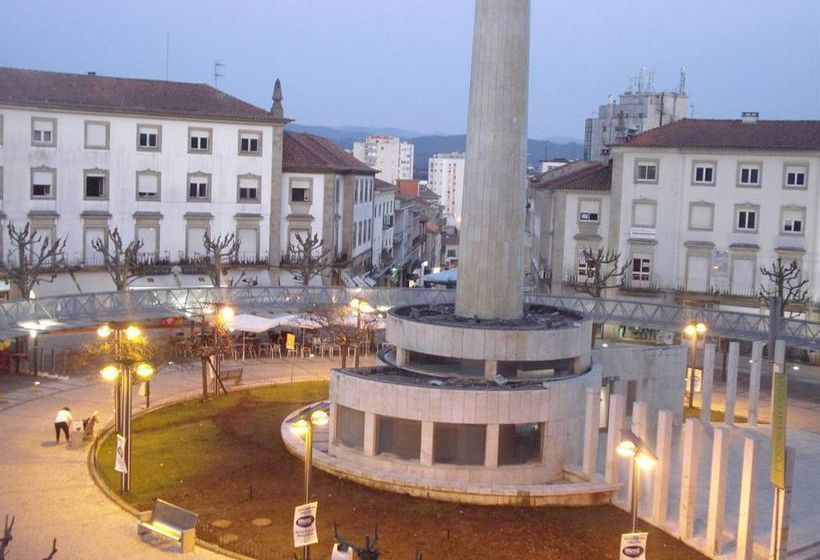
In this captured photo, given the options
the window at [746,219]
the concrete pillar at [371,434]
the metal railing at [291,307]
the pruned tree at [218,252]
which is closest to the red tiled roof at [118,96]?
the pruned tree at [218,252]

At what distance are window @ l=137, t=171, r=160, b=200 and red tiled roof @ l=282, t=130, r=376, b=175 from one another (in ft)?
23.1

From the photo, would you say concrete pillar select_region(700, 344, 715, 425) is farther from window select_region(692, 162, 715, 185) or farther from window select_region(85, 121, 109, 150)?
window select_region(85, 121, 109, 150)

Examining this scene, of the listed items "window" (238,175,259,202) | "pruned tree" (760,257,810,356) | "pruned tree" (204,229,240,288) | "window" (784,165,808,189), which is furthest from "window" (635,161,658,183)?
"pruned tree" (204,229,240,288)

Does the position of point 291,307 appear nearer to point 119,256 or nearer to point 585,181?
point 119,256

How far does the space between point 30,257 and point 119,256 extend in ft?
13.8

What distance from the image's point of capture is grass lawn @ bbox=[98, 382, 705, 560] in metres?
21.5

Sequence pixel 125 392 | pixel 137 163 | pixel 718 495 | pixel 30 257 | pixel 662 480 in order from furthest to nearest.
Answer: pixel 137 163
pixel 30 257
pixel 125 392
pixel 662 480
pixel 718 495

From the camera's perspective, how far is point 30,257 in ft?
165

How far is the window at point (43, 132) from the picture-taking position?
170 feet

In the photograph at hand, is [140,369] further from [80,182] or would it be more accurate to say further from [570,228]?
[570,228]

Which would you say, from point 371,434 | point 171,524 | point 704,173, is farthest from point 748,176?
point 171,524

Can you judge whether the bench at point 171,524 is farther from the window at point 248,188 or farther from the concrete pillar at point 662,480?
the window at point 248,188

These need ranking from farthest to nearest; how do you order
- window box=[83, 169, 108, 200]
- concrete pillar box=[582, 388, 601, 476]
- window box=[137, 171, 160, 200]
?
window box=[137, 171, 160, 200], window box=[83, 169, 108, 200], concrete pillar box=[582, 388, 601, 476]

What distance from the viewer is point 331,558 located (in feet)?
64.9
